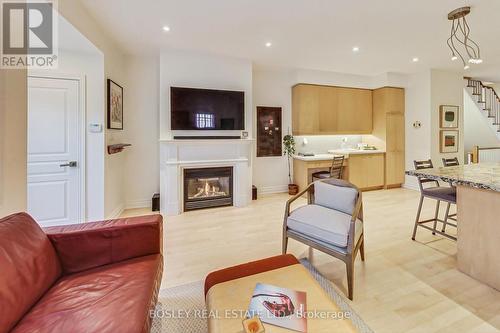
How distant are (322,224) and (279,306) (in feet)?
3.41

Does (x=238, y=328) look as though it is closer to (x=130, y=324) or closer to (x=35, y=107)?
(x=130, y=324)

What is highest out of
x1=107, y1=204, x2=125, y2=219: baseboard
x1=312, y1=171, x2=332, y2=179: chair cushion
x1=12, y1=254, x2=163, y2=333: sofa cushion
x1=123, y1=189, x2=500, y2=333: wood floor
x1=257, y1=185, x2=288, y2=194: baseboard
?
x1=312, y1=171, x2=332, y2=179: chair cushion

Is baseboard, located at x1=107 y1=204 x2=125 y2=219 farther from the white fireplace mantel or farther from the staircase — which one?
Result: the staircase

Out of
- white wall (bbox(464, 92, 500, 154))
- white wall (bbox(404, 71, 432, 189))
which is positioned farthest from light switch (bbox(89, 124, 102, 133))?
white wall (bbox(464, 92, 500, 154))

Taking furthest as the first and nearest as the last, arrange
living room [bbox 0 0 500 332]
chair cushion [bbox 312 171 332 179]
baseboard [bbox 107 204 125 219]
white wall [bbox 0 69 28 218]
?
chair cushion [bbox 312 171 332 179]
baseboard [bbox 107 204 125 219]
white wall [bbox 0 69 28 218]
living room [bbox 0 0 500 332]

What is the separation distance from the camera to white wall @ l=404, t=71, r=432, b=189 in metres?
5.27

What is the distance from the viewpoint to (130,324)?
40.4 inches

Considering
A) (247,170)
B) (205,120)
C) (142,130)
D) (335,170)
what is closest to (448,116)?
(335,170)

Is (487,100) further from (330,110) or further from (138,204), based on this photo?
(138,204)

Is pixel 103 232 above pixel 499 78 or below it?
below

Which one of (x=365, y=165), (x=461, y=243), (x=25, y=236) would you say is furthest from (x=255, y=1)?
(x=365, y=165)

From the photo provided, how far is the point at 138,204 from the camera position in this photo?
14.4 feet

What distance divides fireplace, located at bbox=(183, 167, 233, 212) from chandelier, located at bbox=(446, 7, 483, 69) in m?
3.70

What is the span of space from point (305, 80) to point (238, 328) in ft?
16.6
